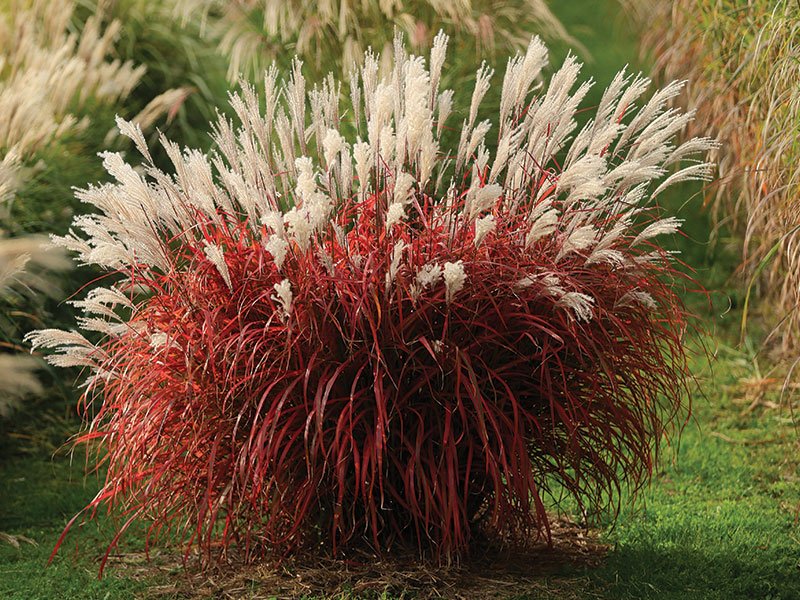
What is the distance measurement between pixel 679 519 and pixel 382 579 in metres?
1.17

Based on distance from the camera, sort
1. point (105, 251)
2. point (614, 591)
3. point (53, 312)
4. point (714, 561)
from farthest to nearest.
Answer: point (53, 312) < point (714, 561) < point (614, 591) < point (105, 251)

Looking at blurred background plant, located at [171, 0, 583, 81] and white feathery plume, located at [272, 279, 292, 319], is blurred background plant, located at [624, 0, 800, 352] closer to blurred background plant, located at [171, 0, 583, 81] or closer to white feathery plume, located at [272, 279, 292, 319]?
blurred background plant, located at [171, 0, 583, 81]

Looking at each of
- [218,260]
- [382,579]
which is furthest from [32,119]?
[382,579]

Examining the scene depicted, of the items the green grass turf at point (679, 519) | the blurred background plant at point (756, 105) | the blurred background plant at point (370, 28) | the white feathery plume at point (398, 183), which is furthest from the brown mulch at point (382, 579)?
the blurred background plant at point (370, 28)

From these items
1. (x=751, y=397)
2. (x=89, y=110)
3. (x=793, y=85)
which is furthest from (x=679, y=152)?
(x=89, y=110)

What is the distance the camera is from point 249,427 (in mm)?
2572

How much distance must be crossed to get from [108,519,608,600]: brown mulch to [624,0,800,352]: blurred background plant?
914 millimetres

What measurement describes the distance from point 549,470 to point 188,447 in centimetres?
94

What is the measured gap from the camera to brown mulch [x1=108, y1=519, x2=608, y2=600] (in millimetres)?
2537

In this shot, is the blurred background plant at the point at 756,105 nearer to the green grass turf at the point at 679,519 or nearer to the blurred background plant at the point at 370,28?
the green grass turf at the point at 679,519

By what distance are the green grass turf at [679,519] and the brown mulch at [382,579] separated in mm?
21

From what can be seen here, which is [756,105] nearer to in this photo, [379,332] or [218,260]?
[379,332]

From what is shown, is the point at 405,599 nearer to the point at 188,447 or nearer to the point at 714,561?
the point at 188,447

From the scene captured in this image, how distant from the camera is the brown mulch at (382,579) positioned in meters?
2.54
